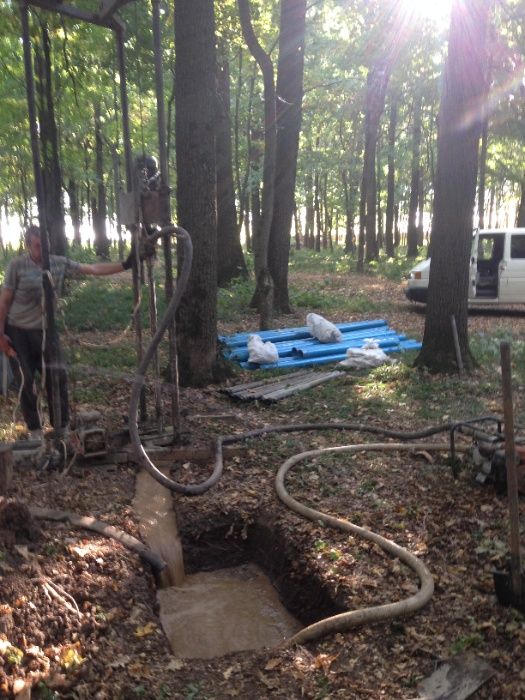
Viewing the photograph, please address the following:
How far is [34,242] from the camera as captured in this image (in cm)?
546

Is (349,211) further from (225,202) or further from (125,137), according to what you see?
(125,137)

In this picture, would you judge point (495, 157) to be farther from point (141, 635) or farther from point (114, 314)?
point (141, 635)

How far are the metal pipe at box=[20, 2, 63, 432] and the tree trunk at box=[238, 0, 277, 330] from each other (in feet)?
19.3

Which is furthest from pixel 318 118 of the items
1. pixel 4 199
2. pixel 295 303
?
pixel 4 199

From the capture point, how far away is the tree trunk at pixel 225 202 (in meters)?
16.4

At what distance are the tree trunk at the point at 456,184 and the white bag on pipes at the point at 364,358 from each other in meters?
0.67

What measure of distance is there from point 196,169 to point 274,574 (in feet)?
16.1

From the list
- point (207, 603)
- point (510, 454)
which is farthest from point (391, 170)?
point (510, 454)

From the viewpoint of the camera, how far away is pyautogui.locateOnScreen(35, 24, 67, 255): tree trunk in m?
11.2

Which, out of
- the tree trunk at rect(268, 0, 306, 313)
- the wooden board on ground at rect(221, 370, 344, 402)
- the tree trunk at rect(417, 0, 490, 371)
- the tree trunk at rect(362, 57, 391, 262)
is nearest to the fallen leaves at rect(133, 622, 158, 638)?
the wooden board on ground at rect(221, 370, 344, 402)

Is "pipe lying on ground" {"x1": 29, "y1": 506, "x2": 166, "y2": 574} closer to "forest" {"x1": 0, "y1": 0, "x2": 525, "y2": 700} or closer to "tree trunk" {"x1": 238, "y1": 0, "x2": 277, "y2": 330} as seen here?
"forest" {"x1": 0, "y1": 0, "x2": 525, "y2": 700}

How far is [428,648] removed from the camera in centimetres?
343

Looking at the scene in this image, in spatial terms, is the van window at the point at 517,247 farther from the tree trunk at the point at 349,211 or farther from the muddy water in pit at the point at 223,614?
the tree trunk at the point at 349,211

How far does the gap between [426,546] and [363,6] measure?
55.7 ft
